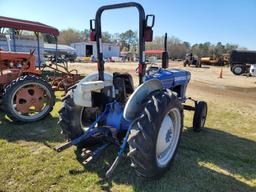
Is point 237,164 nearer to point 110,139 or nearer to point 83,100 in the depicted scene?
point 110,139

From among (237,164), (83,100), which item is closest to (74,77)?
(83,100)

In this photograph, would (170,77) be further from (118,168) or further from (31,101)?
(31,101)

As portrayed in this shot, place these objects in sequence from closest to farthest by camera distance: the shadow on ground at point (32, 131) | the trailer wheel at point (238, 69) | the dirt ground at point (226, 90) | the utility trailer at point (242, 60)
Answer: the shadow on ground at point (32, 131)
the dirt ground at point (226, 90)
the utility trailer at point (242, 60)
the trailer wheel at point (238, 69)

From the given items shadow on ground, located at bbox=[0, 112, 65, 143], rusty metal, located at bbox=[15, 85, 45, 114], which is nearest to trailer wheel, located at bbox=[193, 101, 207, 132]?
shadow on ground, located at bbox=[0, 112, 65, 143]

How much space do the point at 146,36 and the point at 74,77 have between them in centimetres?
735

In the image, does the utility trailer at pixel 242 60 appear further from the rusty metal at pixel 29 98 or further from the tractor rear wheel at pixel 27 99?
the rusty metal at pixel 29 98

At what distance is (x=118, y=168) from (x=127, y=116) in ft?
2.53

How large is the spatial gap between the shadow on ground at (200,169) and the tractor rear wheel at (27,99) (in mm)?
2064

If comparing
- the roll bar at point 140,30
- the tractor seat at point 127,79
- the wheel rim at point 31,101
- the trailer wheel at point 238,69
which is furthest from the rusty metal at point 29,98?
the trailer wheel at point 238,69

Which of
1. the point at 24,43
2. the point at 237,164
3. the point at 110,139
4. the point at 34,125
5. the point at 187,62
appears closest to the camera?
the point at 110,139

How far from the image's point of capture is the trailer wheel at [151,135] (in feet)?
8.86

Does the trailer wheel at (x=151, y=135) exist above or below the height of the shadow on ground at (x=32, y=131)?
above

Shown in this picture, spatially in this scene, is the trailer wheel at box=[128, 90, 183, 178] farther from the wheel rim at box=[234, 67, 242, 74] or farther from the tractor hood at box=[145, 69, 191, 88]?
the wheel rim at box=[234, 67, 242, 74]

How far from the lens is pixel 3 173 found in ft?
10.4
